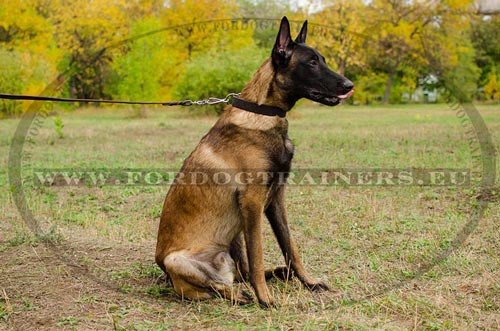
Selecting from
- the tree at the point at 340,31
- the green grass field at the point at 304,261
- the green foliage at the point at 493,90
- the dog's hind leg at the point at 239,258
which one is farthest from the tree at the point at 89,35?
the green foliage at the point at 493,90

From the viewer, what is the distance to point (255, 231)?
3785 millimetres

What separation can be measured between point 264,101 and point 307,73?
0.37m

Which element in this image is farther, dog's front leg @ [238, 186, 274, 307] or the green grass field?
dog's front leg @ [238, 186, 274, 307]

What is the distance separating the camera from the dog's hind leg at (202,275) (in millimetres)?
3775

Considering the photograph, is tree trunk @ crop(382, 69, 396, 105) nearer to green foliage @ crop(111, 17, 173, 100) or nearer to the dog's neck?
green foliage @ crop(111, 17, 173, 100)

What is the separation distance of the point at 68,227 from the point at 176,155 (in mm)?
5463

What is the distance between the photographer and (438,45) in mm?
31281

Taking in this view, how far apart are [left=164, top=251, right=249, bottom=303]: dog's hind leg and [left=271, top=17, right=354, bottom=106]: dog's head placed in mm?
1367

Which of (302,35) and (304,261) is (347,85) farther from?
(304,261)

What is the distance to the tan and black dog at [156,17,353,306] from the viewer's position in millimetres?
3766

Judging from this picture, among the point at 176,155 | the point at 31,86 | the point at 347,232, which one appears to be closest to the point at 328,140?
the point at 176,155

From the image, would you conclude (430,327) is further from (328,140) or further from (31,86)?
(31,86)

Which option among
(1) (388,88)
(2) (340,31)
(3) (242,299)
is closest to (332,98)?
(3) (242,299)

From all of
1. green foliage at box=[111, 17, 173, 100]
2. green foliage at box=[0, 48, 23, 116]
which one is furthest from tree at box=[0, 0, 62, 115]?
green foliage at box=[111, 17, 173, 100]
